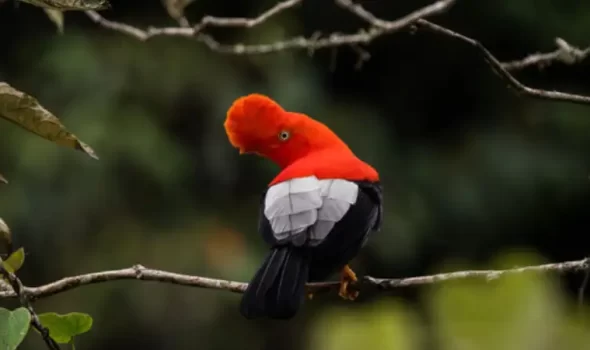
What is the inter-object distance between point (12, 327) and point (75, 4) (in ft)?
0.93

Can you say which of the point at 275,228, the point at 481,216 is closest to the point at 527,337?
the point at 275,228

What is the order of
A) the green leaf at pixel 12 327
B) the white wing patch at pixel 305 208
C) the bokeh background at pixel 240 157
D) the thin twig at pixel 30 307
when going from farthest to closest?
1. the bokeh background at pixel 240 157
2. the white wing patch at pixel 305 208
3. the thin twig at pixel 30 307
4. the green leaf at pixel 12 327

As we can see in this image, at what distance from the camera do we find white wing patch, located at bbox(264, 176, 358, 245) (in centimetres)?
140

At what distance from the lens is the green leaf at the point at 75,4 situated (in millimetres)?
839

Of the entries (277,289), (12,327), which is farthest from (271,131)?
(12,327)

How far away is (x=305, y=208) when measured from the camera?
55.6 inches

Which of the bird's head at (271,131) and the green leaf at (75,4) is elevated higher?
the green leaf at (75,4)

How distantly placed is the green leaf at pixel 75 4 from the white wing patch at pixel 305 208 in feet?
2.02

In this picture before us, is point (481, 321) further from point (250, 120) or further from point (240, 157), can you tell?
point (240, 157)

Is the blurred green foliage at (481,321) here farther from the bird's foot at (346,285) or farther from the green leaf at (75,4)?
the bird's foot at (346,285)

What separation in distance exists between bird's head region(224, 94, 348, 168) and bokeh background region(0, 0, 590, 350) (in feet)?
7.83

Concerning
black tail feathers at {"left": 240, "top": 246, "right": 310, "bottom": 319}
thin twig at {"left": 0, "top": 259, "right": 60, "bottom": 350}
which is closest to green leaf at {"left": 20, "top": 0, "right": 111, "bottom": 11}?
thin twig at {"left": 0, "top": 259, "right": 60, "bottom": 350}

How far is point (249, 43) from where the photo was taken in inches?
170

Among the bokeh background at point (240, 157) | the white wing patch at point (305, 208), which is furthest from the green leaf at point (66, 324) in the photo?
the bokeh background at point (240, 157)
